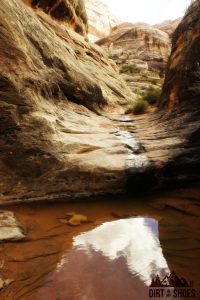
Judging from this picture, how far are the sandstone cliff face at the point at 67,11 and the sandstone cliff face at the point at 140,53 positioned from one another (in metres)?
7.04

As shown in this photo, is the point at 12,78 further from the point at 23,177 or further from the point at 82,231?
the point at 82,231

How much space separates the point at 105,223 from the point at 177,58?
308 inches

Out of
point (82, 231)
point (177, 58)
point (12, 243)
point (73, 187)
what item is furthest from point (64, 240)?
point (177, 58)

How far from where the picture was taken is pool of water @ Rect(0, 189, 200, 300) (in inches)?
124

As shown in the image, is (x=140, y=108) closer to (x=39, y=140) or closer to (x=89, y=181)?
(x=89, y=181)

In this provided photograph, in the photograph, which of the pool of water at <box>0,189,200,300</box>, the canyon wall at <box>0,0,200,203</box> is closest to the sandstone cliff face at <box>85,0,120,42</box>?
the canyon wall at <box>0,0,200,203</box>

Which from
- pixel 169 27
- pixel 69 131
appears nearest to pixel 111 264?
pixel 69 131

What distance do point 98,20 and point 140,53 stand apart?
900 inches

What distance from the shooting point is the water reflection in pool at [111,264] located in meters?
3.09

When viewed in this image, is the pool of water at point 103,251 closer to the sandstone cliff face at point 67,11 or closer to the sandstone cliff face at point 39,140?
the sandstone cliff face at point 39,140

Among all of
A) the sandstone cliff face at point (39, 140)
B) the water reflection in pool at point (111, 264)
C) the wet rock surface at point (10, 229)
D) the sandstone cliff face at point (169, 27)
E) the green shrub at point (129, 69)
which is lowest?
the water reflection in pool at point (111, 264)

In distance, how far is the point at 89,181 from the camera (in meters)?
6.68

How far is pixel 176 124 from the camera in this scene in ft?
28.1

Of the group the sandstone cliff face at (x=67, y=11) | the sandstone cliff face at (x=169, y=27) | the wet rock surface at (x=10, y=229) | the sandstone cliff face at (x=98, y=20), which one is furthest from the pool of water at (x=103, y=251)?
the sandstone cliff face at (x=98, y=20)
